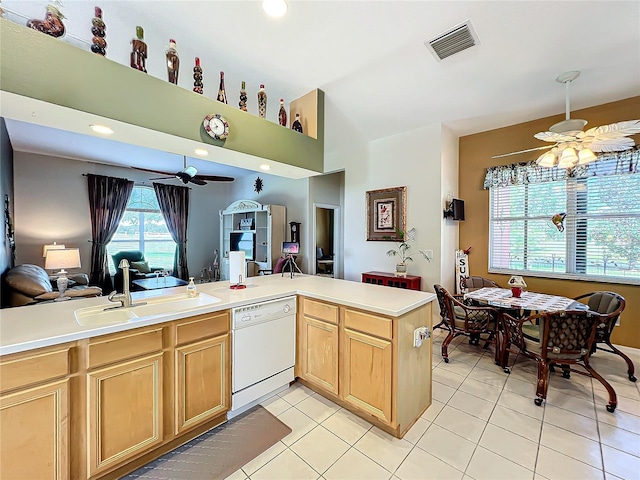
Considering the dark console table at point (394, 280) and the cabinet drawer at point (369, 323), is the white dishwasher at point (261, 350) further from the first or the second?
the dark console table at point (394, 280)

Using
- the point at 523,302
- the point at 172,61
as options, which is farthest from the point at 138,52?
the point at 523,302

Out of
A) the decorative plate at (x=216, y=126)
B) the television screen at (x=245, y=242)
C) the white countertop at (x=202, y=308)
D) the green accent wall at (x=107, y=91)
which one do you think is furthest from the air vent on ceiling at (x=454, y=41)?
the television screen at (x=245, y=242)

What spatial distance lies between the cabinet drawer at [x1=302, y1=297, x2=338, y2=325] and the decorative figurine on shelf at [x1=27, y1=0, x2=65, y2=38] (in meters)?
2.37

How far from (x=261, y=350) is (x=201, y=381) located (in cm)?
48

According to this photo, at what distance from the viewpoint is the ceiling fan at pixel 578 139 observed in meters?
2.32

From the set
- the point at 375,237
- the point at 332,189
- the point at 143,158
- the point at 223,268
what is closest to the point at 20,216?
the point at 143,158

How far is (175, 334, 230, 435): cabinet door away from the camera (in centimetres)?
168

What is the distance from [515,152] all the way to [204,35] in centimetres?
411

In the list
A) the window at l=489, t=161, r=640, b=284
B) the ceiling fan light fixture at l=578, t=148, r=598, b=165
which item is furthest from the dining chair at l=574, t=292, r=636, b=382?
the ceiling fan light fixture at l=578, t=148, r=598, b=165

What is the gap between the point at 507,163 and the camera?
152 inches

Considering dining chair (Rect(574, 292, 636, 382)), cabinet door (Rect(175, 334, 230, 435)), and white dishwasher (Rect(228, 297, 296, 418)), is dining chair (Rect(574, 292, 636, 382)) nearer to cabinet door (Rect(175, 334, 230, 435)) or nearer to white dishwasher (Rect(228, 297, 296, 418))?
white dishwasher (Rect(228, 297, 296, 418))

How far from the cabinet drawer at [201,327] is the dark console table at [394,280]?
8.92 ft

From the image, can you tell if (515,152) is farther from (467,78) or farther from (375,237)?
(375,237)

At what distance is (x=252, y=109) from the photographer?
10.9ft
